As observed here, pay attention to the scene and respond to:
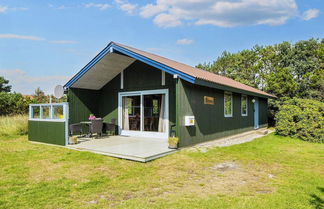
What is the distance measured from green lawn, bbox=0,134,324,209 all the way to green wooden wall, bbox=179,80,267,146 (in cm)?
125

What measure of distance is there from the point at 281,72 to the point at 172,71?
12.2 metres

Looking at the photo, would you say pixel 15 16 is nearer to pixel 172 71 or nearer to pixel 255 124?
pixel 172 71

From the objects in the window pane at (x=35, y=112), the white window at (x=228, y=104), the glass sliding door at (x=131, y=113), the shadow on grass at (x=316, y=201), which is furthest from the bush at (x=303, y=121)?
the window pane at (x=35, y=112)

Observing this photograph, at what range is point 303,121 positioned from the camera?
9016 millimetres

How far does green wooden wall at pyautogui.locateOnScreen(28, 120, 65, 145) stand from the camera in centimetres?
729

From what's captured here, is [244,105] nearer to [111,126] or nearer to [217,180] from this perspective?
[111,126]

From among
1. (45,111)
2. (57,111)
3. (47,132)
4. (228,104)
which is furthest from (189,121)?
(45,111)

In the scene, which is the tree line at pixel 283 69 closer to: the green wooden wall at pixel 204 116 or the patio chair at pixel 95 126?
the green wooden wall at pixel 204 116

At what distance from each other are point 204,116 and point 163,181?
452 centimetres

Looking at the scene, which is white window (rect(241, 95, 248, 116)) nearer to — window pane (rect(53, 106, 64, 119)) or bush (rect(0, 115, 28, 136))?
window pane (rect(53, 106, 64, 119))

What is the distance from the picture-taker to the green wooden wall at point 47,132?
23.9ft

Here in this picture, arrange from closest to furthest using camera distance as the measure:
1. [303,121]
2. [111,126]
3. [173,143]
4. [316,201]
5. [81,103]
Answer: [316,201], [173,143], [303,121], [111,126], [81,103]

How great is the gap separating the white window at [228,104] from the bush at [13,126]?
9.30m

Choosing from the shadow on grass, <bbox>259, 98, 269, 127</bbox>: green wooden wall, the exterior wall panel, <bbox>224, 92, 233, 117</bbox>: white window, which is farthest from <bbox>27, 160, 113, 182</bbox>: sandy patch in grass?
<bbox>259, 98, 269, 127</bbox>: green wooden wall
